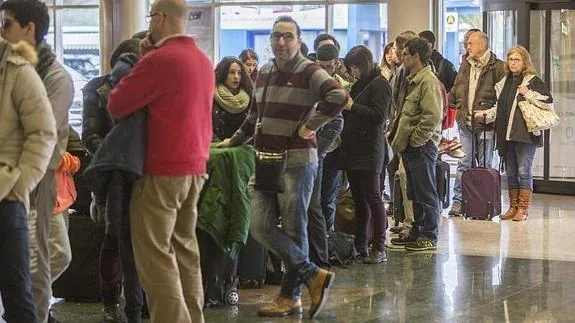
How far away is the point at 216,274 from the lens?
19.3 feet

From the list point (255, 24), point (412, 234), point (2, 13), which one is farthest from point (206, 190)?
point (255, 24)

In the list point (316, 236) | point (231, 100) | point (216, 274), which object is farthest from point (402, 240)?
point (216, 274)

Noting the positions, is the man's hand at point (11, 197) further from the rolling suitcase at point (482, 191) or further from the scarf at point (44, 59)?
the rolling suitcase at point (482, 191)

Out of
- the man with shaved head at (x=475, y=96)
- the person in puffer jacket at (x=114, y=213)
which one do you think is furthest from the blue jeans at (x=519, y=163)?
the person in puffer jacket at (x=114, y=213)

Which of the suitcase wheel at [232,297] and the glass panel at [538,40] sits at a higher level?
the glass panel at [538,40]

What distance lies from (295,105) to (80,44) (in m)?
13.0

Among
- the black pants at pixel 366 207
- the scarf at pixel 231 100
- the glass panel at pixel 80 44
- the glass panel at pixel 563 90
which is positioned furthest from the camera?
the glass panel at pixel 80 44

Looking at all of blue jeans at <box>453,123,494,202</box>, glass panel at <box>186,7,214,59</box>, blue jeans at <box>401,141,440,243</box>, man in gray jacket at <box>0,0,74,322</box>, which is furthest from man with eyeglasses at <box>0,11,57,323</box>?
glass panel at <box>186,7,214,59</box>

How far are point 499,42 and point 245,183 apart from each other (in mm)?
7004

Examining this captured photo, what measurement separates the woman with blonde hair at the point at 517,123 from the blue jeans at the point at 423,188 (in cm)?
183

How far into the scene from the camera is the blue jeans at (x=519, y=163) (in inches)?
385

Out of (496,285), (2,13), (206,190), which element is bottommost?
(496,285)

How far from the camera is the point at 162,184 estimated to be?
178 inches

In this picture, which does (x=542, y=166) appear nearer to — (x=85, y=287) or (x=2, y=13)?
(x=85, y=287)
